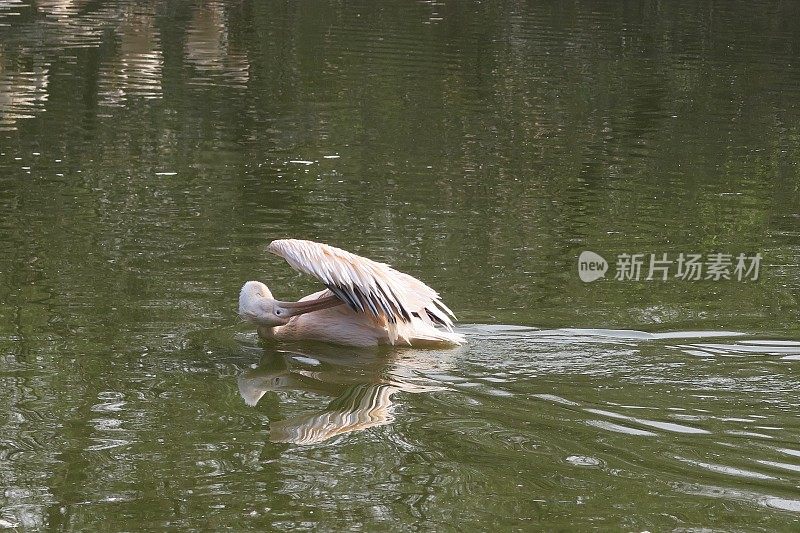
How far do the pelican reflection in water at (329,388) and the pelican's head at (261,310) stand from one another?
0.18 meters

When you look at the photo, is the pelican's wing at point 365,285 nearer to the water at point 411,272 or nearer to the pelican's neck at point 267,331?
the water at point 411,272

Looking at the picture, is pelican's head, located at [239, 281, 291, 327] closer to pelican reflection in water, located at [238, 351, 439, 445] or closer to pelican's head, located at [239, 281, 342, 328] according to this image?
pelican's head, located at [239, 281, 342, 328]

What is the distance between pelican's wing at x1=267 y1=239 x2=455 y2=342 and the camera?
19.5ft

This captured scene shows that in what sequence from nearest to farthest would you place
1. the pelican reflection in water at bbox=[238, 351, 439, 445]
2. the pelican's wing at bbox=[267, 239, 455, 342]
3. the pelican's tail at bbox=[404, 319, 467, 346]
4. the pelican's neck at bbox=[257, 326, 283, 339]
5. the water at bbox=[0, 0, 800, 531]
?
the water at bbox=[0, 0, 800, 531] < the pelican reflection in water at bbox=[238, 351, 439, 445] < the pelican's wing at bbox=[267, 239, 455, 342] < the pelican's tail at bbox=[404, 319, 467, 346] < the pelican's neck at bbox=[257, 326, 283, 339]

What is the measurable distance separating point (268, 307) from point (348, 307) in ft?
1.35

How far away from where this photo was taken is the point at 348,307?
6297 millimetres

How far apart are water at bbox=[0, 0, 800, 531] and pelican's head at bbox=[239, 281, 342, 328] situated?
0.18m

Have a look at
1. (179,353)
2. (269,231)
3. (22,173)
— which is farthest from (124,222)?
(179,353)

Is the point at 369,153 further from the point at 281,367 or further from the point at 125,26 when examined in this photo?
the point at 125,26

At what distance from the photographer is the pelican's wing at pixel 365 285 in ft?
19.5

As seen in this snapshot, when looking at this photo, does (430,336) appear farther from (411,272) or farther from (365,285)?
(411,272)

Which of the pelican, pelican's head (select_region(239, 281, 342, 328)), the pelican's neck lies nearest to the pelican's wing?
the pelican

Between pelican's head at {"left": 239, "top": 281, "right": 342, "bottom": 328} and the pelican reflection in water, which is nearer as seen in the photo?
the pelican reflection in water

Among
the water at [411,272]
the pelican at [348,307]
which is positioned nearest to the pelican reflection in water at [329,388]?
the water at [411,272]
